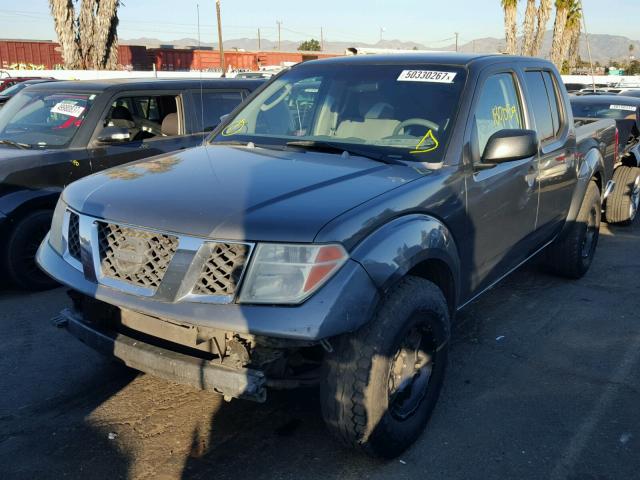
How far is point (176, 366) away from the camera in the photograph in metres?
2.72

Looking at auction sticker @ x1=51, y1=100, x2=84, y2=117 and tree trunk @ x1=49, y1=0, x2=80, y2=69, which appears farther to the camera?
tree trunk @ x1=49, y1=0, x2=80, y2=69

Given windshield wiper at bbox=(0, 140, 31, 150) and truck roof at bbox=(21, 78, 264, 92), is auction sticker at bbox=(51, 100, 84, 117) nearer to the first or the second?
truck roof at bbox=(21, 78, 264, 92)

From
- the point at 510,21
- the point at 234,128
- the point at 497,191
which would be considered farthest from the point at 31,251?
→ the point at 510,21

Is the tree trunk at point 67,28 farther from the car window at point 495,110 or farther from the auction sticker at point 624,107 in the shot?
the car window at point 495,110

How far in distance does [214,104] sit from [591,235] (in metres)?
4.09

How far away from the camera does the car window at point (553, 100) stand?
485 cm

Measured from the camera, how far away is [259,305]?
253 centimetres

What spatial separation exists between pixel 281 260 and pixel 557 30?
119 ft

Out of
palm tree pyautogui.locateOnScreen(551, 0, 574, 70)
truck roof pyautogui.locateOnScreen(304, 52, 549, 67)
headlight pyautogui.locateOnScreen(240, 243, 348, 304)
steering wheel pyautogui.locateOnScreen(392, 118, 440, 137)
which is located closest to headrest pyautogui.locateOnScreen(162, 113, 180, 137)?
truck roof pyautogui.locateOnScreen(304, 52, 549, 67)

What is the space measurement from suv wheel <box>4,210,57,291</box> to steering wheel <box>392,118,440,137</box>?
338cm

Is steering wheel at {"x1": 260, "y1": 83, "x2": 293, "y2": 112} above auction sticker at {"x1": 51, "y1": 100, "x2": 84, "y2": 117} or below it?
above

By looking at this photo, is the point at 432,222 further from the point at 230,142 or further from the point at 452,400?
the point at 230,142

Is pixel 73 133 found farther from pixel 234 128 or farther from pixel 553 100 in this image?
pixel 553 100

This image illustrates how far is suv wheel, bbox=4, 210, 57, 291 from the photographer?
5363 millimetres
